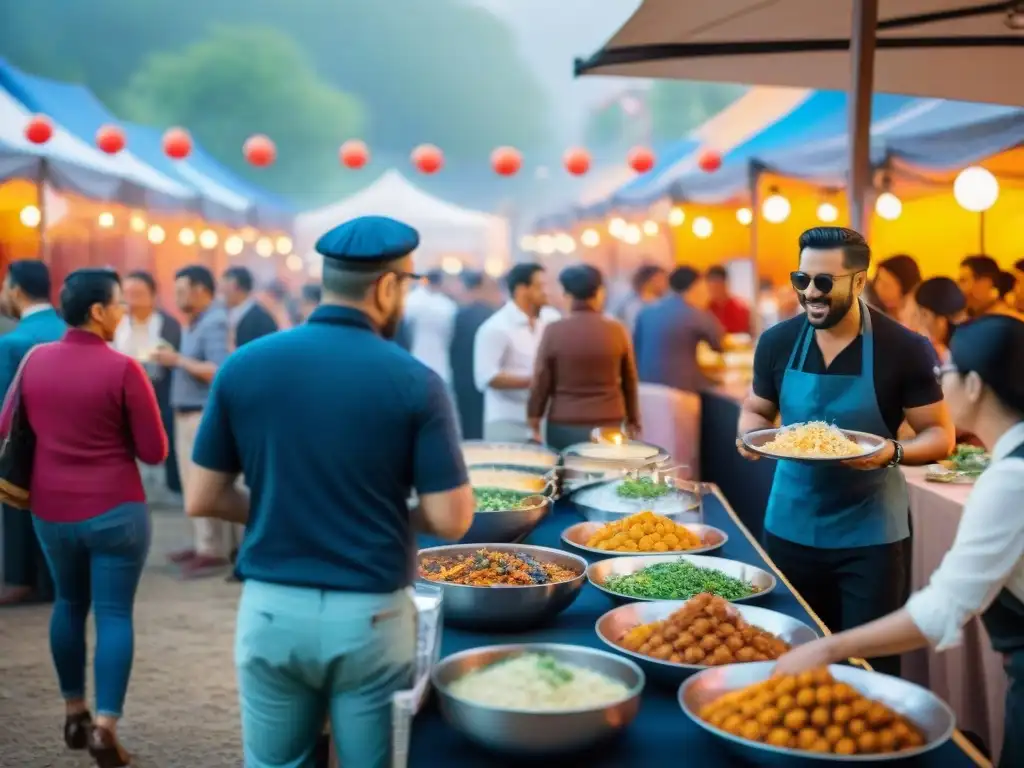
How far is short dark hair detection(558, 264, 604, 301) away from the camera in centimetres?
452

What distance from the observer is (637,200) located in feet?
36.8

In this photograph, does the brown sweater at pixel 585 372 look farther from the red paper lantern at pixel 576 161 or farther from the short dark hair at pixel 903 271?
the red paper lantern at pixel 576 161

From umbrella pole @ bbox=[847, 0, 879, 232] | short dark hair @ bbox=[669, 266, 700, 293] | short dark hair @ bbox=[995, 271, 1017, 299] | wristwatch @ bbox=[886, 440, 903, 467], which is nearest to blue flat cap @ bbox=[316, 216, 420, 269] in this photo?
wristwatch @ bbox=[886, 440, 903, 467]

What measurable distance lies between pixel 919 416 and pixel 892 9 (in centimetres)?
196

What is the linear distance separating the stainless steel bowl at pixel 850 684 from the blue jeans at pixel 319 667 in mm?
474

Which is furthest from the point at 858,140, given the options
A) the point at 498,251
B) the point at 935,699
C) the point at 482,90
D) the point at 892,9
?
the point at 482,90

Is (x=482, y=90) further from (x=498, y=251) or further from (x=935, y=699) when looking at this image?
(x=935, y=699)

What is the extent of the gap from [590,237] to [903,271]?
1197cm

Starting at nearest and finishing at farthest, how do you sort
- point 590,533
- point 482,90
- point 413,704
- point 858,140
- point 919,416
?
point 413,704
point 919,416
point 590,533
point 858,140
point 482,90

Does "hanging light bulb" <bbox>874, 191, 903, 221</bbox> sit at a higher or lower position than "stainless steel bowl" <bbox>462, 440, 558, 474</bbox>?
higher

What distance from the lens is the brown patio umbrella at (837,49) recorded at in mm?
3565

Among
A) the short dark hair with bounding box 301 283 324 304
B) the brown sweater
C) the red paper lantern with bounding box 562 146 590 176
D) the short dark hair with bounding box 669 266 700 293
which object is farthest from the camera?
the red paper lantern with bounding box 562 146 590 176

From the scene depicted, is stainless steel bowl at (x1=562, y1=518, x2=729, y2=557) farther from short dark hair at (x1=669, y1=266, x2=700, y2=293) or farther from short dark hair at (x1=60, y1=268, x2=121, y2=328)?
short dark hair at (x1=669, y1=266, x2=700, y2=293)

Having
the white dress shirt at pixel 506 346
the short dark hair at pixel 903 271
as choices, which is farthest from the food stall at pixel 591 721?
the short dark hair at pixel 903 271
